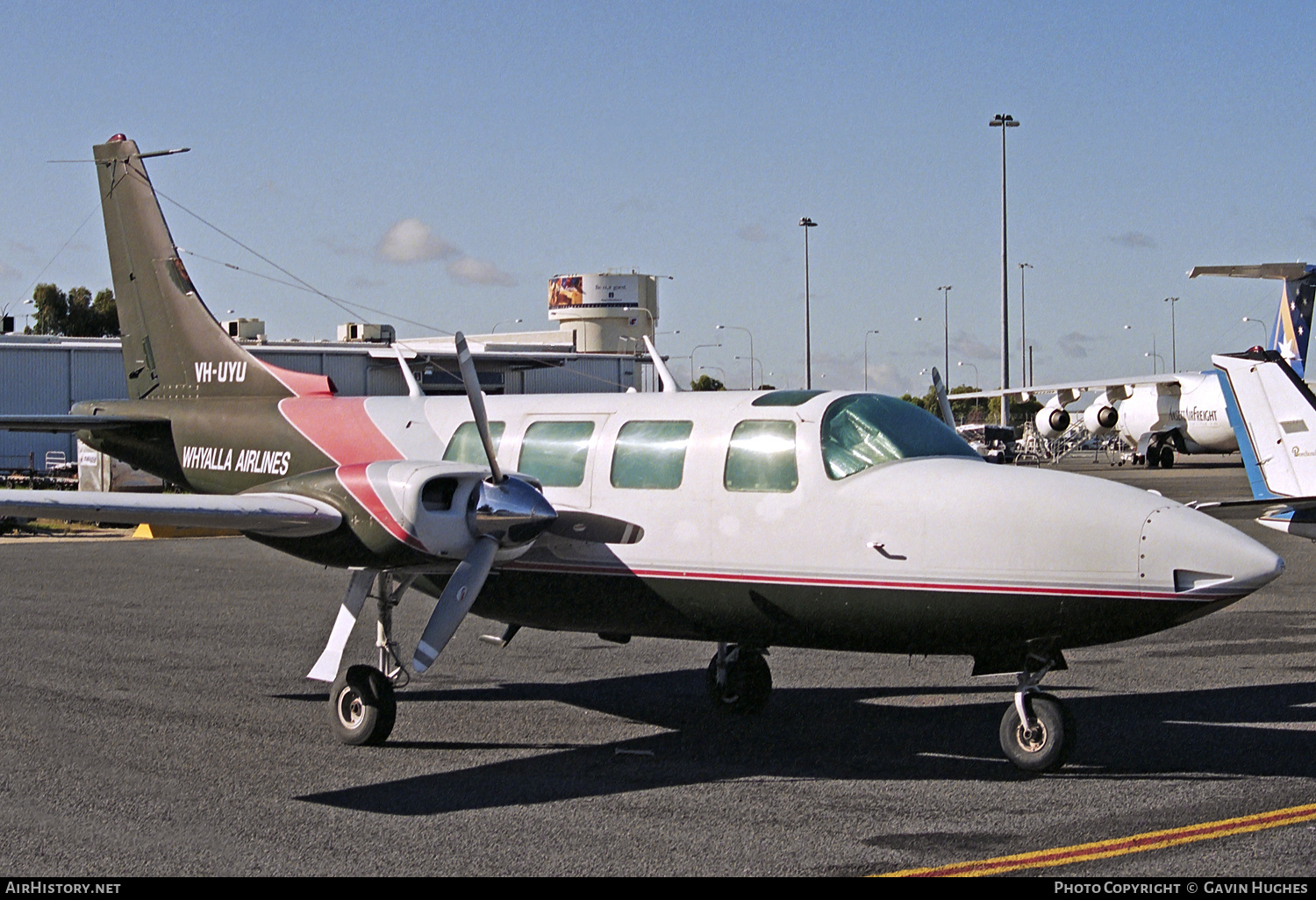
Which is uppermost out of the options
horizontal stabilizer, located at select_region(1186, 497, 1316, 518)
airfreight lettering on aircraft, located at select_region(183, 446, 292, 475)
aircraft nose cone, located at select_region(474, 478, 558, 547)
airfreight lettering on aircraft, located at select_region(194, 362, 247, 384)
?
airfreight lettering on aircraft, located at select_region(194, 362, 247, 384)

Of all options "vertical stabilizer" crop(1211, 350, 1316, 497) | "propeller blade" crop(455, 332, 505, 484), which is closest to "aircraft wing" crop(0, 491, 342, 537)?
"propeller blade" crop(455, 332, 505, 484)

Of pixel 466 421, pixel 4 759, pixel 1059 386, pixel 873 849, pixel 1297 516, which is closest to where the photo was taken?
pixel 873 849

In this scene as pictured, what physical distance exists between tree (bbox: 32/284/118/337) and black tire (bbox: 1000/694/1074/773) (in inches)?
4446

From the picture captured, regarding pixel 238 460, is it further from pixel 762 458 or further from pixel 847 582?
pixel 847 582

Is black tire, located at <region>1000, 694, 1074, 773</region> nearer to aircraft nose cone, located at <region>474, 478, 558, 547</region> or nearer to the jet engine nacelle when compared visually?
aircraft nose cone, located at <region>474, 478, 558, 547</region>

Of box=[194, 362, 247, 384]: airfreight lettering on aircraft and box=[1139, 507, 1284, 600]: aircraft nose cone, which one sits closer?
box=[1139, 507, 1284, 600]: aircraft nose cone

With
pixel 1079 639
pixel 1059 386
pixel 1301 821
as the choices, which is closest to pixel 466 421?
pixel 1079 639

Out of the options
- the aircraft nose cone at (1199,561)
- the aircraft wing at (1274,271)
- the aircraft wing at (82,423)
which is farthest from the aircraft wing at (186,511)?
the aircraft wing at (1274,271)

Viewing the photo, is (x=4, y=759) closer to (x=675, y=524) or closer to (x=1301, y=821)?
(x=675, y=524)

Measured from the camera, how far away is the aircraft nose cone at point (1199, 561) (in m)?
7.83

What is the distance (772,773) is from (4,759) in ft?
16.9

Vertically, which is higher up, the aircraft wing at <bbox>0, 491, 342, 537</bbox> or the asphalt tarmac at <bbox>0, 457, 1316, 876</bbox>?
the aircraft wing at <bbox>0, 491, 342, 537</bbox>

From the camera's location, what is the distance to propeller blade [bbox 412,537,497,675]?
367 inches

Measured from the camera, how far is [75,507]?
8.78 m
